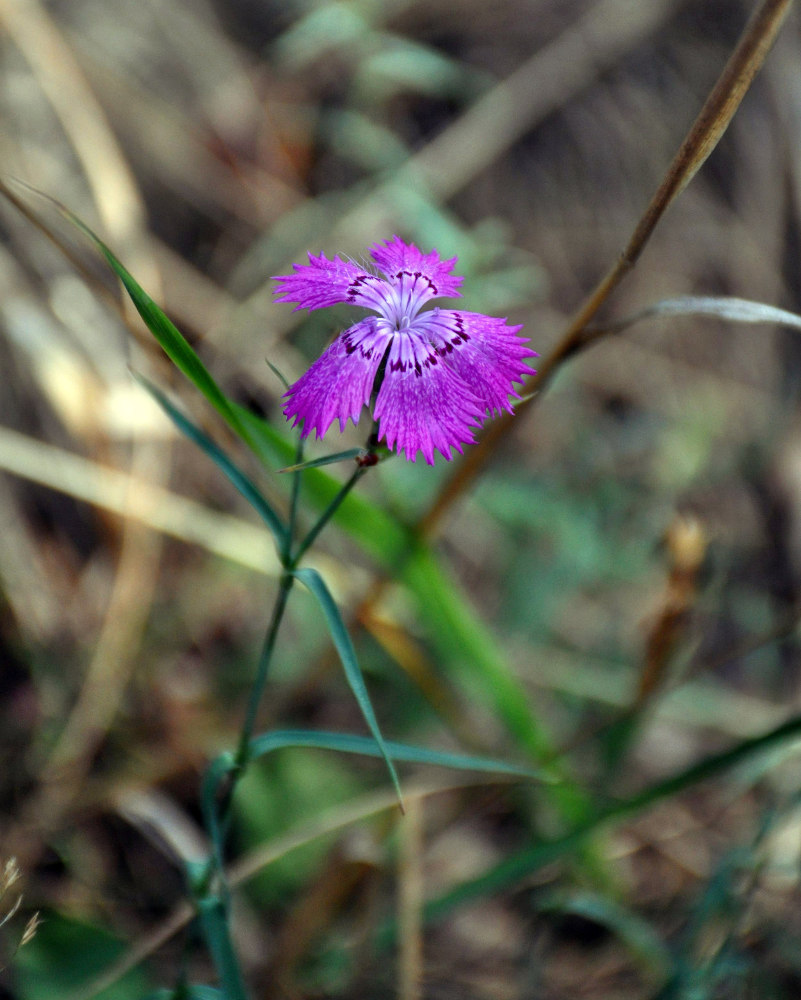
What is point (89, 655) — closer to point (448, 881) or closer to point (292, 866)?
point (292, 866)

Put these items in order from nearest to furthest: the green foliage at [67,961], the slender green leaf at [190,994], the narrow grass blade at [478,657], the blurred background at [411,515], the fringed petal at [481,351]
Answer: the fringed petal at [481,351]
the slender green leaf at [190,994]
the green foliage at [67,961]
the narrow grass blade at [478,657]
the blurred background at [411,515]

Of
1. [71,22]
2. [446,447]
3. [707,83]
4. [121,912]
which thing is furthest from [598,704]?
[71,22]

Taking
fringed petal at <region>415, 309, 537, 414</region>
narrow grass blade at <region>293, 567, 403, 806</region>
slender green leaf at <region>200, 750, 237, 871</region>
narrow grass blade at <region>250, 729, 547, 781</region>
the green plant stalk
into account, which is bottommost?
the green plant stalk

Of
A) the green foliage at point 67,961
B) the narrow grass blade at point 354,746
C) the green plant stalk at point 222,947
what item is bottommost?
the green foliage at point 67,961

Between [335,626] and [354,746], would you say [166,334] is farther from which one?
[354,746]

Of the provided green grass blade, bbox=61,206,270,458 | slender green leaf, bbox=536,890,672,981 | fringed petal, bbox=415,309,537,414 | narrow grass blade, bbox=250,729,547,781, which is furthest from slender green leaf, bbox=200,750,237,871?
slender green leaf, bbox=536,890,672,981

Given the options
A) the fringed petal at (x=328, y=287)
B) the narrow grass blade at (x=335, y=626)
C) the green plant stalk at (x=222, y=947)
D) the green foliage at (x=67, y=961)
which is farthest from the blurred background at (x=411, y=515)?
the narrow grass blade at (x=335, y=626)

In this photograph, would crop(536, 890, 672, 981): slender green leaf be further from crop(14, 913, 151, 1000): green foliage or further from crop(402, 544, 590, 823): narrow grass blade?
crop(14, 913, 151, 1000): green foliage

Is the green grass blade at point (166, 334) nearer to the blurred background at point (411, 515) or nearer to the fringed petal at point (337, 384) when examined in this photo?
the fringed petal at point (337, 384)

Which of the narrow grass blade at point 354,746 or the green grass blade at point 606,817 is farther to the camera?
the green grass blade at point 606,817
